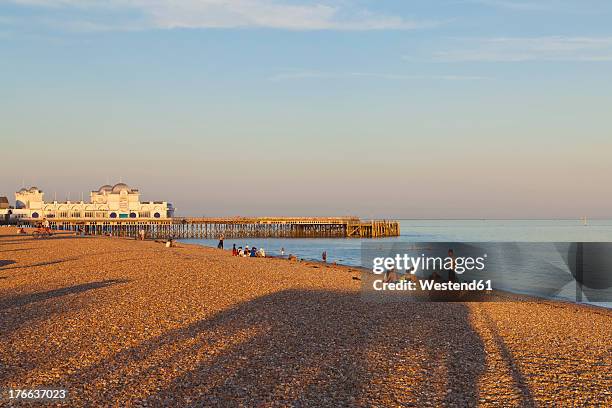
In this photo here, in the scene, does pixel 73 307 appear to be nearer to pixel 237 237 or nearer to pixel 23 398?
pixel 23 398

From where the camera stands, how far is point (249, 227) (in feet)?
301

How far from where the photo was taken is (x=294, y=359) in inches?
351

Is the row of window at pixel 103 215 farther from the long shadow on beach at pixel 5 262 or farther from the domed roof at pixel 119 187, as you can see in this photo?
the long shadow on beach at pixel 5 262

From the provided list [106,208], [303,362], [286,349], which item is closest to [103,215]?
[106,208]

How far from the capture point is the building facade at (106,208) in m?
108

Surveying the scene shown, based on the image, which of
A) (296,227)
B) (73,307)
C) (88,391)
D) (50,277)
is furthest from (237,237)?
(88,391)

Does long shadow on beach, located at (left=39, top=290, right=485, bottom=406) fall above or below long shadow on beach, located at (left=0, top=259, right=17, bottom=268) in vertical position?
below

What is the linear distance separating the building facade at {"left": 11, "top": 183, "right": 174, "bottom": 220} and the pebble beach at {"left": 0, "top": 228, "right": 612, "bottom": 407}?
94038 millimetres

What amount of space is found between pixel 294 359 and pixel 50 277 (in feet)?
41.2

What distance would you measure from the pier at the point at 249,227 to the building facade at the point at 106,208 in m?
14.4

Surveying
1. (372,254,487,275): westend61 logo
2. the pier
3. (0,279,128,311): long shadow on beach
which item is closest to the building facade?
the pier

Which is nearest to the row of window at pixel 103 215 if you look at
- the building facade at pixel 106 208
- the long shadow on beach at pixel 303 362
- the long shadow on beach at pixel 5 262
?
the building facade at pixel 106 208

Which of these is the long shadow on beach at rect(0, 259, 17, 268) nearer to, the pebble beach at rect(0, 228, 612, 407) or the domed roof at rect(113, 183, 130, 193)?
the pebble beach at rect(0, 228, 612, 407)

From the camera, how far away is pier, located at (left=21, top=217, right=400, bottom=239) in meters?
89.2
